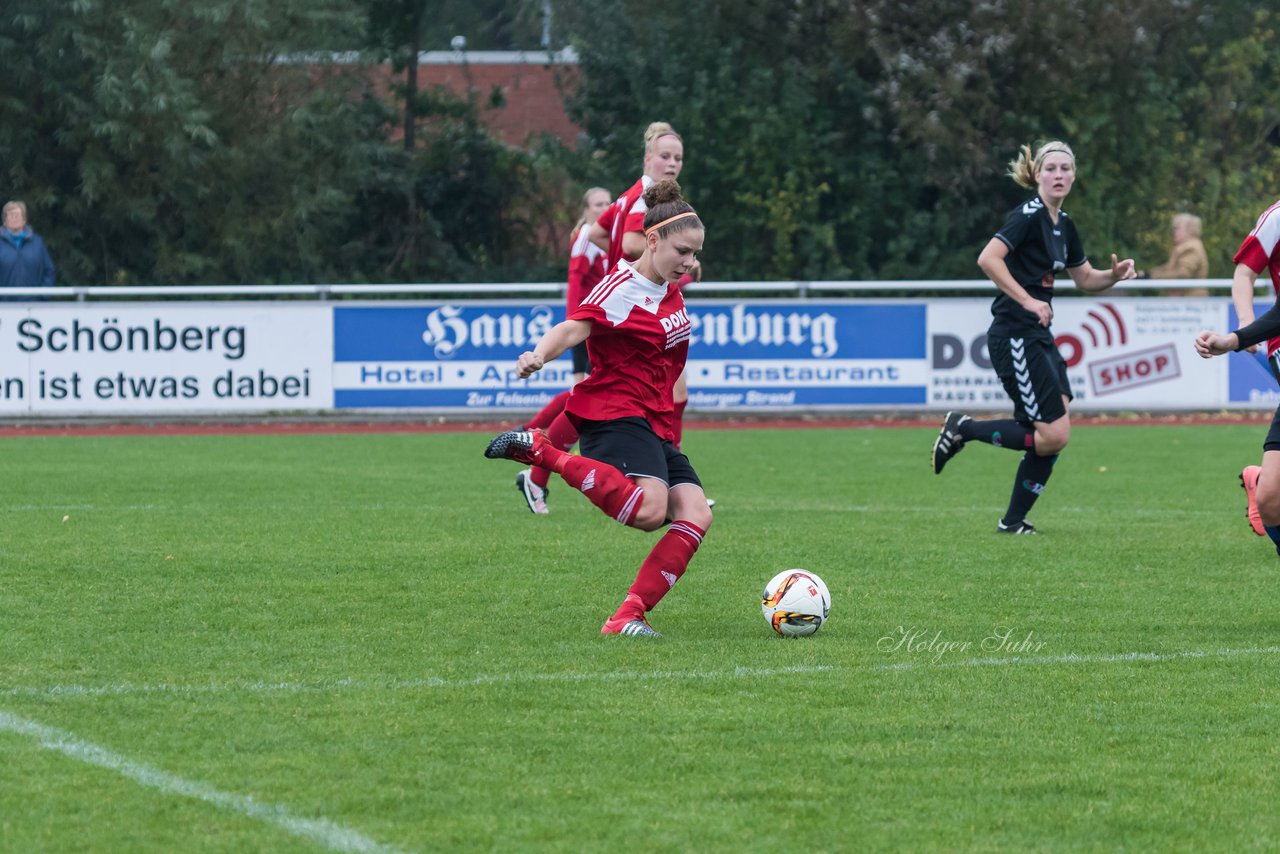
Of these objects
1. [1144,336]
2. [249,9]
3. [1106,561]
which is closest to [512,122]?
[249,9]

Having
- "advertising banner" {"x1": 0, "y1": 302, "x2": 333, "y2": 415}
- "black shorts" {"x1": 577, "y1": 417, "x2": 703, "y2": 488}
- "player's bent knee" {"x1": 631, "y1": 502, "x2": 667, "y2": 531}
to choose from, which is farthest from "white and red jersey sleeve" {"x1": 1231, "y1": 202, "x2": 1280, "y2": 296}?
"advertising banner" {"x1": 0, "y1": 302, "x2": 333, "y2": 415}

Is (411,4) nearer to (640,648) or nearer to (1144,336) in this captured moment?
(1144,336)

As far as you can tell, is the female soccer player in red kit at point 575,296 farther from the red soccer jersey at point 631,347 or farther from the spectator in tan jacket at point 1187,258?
the spectator in tan jacket at point 1187,258

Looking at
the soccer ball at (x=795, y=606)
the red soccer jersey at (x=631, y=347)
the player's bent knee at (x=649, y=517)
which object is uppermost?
the red soccer jersey at (x=631, y=347)

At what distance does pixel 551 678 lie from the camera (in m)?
5.80

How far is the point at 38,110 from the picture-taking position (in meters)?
23.9

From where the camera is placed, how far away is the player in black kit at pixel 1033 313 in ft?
31.3

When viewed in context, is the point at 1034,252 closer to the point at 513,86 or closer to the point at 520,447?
the point at 520,447

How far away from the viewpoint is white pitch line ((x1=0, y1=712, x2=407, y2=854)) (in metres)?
4.03

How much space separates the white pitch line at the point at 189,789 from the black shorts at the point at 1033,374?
19.2 feet

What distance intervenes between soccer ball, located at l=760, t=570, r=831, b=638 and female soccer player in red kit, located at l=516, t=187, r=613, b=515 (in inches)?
111

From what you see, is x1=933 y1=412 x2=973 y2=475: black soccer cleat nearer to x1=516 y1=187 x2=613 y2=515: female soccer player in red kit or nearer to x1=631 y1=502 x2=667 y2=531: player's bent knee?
x1=516 y1=187 x2=613 y2=515: female soccer player in red kit

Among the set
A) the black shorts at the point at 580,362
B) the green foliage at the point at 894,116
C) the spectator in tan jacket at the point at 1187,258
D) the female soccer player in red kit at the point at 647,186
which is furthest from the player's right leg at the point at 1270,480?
the green foliage at the point at 894,116

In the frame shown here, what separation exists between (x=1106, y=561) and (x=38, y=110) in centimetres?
1858
